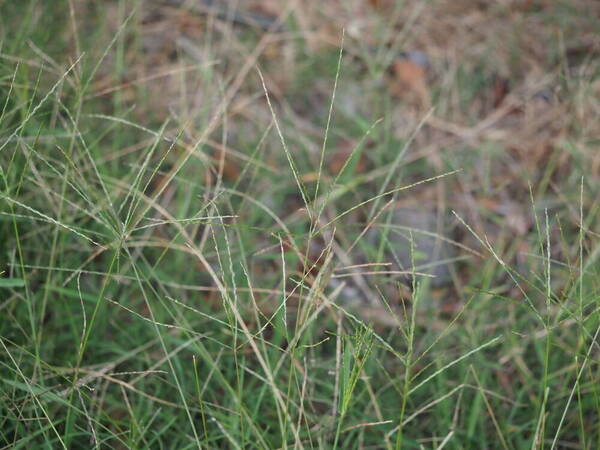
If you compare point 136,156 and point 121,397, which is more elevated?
point 136,156

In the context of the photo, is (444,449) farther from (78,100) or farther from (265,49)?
(265,49)

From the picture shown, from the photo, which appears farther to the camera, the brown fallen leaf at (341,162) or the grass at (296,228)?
the brown fallen leaf at (341,162)

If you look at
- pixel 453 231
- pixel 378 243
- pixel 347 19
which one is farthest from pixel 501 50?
pixel 378 243

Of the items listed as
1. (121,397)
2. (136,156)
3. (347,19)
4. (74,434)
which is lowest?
(121,397)

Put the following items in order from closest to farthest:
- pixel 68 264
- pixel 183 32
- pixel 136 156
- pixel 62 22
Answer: pixel 68 264 < pixel 136 156 < pixel 62 22 < pixel 183 32

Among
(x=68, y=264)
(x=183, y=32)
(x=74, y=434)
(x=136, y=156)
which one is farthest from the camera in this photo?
(x=183, y=32)

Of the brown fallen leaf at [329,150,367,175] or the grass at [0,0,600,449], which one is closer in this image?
the grass at [0,0,600,449]

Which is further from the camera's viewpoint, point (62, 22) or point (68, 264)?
point (62, 22)

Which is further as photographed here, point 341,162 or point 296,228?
point 341,162
